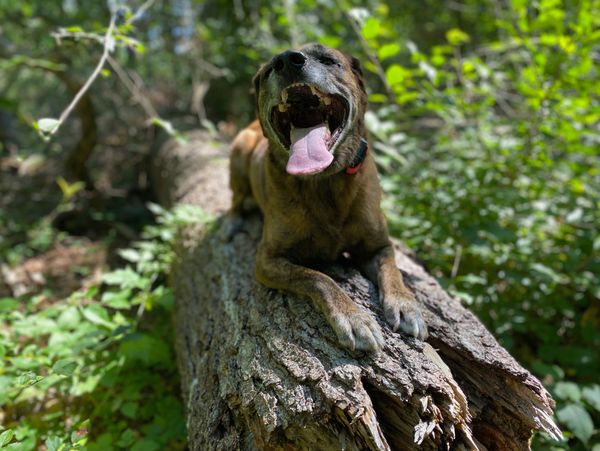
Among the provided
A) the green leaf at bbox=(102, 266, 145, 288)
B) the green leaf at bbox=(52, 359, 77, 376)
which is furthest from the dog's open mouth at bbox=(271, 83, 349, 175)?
the green leaf at bbox=(102, 266, 145, 288)

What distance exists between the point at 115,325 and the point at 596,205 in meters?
3.89

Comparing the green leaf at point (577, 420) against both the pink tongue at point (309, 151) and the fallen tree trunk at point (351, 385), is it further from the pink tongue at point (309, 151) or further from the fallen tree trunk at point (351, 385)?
the pink tongue at point (309, 151)

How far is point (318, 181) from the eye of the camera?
2.55m

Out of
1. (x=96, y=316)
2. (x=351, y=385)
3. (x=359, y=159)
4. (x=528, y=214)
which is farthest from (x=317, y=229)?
(x=528, y=214)

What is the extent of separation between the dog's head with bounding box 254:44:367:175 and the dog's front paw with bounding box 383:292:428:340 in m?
0.78

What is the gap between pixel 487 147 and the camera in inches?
164

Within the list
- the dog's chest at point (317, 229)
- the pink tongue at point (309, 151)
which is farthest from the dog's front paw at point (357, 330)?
the pink tongue at point (309, 151)

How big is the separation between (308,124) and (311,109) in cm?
9

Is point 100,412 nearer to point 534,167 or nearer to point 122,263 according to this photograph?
point 122,263

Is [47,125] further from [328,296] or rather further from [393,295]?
[393,295]

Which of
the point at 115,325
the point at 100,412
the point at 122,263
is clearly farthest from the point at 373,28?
the point at 122,263

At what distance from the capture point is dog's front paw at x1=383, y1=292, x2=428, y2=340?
201cm

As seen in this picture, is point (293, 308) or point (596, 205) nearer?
point (293, 308)

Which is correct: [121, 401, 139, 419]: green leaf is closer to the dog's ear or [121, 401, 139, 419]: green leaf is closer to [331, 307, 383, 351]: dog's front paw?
[331, 307, 383, 351]: dog's front paw
